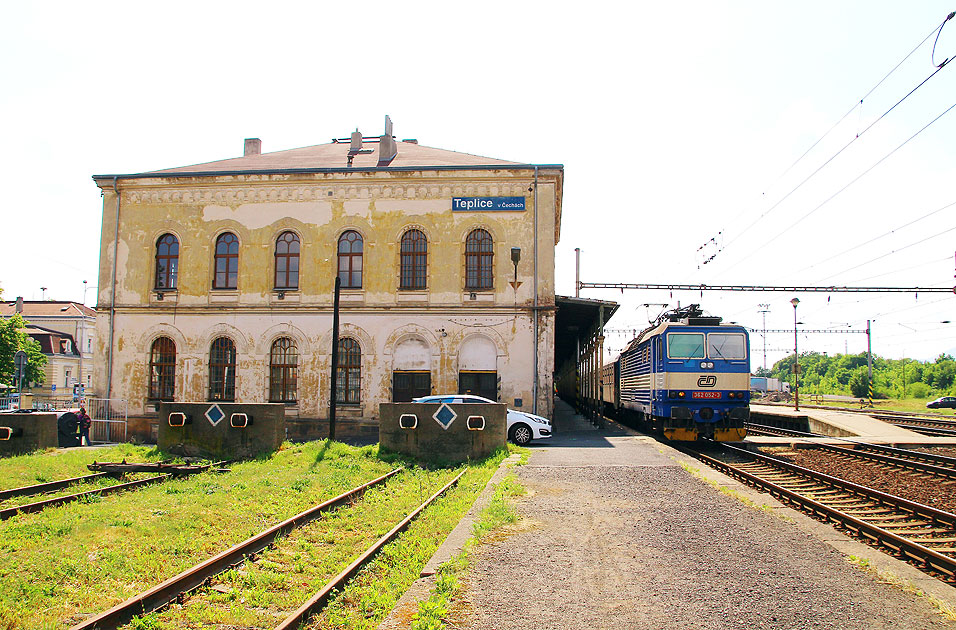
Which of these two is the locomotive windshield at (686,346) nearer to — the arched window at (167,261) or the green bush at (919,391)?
the arched window at (167,261)

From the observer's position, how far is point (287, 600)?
18.7 ft

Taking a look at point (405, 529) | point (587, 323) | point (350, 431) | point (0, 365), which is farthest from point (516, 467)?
point (0, 365)

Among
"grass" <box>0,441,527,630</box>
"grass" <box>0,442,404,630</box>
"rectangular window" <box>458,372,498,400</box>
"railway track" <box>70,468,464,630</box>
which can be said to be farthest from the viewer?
"rectangular window" <box>458,372,498,400</box>

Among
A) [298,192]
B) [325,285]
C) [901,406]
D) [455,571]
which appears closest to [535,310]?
[325,285]

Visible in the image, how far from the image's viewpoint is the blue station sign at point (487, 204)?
24.2 m

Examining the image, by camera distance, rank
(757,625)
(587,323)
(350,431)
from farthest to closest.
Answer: (587,323), (350,431), (757,625)

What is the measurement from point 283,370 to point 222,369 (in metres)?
2.38

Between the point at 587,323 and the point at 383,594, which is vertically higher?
the point at 587,323

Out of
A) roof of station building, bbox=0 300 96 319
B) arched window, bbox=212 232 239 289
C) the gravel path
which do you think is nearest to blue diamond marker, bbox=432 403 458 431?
the gravel path

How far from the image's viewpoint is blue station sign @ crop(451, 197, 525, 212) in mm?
24188

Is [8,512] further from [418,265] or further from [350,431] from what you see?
[418,265]

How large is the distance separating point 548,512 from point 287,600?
3902 millimetres

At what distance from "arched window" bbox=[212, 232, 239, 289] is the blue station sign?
8.41 metres

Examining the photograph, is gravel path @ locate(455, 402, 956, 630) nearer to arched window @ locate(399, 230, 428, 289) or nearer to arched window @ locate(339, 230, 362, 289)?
arched window @ locate(399, 230, 428, 289)
